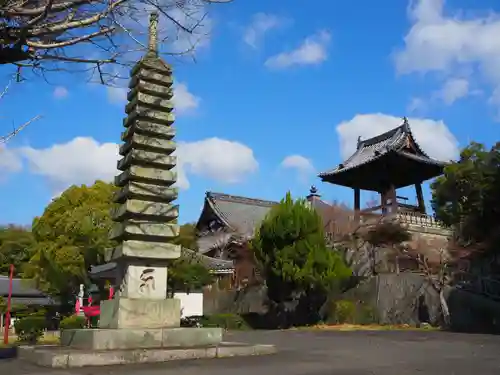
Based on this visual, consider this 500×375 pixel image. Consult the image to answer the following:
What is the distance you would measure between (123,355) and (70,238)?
2704 centimetres

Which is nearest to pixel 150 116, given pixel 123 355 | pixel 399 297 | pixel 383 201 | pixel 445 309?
pixel 123 355

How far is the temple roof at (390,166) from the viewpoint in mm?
33719

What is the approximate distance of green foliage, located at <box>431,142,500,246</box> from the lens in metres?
21.1

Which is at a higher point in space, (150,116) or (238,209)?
(238,209)

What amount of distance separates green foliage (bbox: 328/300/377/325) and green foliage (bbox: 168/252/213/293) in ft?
31.7

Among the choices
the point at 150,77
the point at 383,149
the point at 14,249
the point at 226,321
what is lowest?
the point at 226,321

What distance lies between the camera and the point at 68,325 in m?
25.0

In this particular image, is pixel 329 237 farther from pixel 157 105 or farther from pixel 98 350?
pixel 98 350

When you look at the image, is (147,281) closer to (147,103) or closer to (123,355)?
(123,355)

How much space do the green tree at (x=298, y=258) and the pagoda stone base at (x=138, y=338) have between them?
47.6 feet

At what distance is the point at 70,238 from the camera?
112ft

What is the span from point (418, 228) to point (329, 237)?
6045 millimetres

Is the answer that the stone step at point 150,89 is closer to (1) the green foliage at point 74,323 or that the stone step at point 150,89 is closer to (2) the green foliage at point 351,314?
(1) the green foliage at point 74,323

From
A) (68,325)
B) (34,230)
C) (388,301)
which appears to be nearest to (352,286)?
(388,301)
